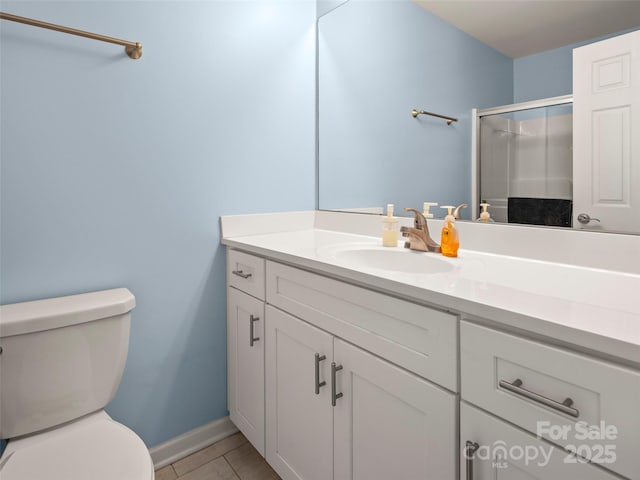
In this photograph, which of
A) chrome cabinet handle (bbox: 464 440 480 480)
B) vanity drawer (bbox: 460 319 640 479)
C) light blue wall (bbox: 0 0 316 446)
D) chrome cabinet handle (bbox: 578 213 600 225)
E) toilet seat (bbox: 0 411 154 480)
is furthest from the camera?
Answer: light blue wall (bbox: 0 0 316 446)

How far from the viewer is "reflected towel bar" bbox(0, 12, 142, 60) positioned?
3.63ft

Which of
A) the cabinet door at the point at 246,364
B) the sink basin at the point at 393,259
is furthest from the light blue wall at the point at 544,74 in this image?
the cabinet door at the point at 246,364

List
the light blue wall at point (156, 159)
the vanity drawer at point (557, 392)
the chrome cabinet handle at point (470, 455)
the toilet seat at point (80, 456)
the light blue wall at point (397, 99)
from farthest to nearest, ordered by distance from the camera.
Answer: the light blue wall at point (397, 99) → the light blue wall at point (156, 159) → the toilet seat at point (80, 456) → the chrome cabinet handle at point (470, 455) → the vanity drawer at point (557, 392)

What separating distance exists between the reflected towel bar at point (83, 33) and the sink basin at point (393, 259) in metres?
0.96

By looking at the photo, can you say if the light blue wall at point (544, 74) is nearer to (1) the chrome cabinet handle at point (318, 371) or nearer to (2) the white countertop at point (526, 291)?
(2) the white countertop at point (526, 291)

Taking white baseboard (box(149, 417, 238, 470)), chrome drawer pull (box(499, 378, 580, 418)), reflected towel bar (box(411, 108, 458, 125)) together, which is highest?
reflected towel bar (box(411, 108, 458, 125))

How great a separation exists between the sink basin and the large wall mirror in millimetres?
222

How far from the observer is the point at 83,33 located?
1200mm

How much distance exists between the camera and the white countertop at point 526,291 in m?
0.59

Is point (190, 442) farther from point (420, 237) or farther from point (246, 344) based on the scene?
point (420, 237)

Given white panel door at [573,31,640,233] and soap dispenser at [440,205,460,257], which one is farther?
soap dispenser at [440,205,460,257]

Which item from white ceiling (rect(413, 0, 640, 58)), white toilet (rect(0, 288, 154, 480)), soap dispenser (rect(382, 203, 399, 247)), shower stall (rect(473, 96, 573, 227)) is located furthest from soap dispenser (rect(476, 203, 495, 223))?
white toilet (rect(0, 288, 154, 480))

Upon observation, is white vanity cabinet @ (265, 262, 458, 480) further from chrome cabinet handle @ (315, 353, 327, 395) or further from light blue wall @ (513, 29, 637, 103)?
light blue wall @ (513, 29, 637, 103)

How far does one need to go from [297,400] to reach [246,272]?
0.52m
